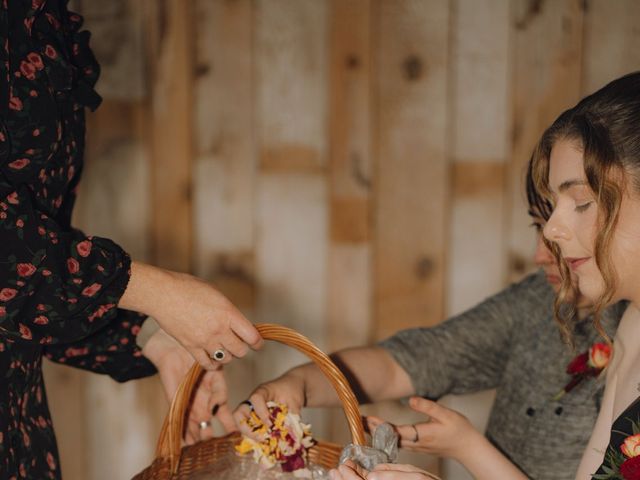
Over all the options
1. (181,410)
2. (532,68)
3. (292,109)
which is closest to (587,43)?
(532,68)

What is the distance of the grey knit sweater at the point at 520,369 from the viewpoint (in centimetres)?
133

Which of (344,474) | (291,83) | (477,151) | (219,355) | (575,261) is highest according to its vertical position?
(291,83)

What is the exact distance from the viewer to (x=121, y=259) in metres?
1.00

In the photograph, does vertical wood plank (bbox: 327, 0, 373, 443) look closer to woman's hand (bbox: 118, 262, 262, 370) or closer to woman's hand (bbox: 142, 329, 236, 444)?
woman's hand (bbox: 142, 329, 236, 444)

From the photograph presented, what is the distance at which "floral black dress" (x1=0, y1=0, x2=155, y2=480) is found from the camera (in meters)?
0.95

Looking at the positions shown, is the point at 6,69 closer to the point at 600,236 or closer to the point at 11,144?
the point at 11,144

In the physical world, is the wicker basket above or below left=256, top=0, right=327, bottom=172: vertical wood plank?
below

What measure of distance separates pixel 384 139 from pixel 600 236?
901mm

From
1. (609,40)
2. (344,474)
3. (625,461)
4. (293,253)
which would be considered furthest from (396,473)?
(609,40)

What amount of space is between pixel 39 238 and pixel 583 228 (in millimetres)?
709

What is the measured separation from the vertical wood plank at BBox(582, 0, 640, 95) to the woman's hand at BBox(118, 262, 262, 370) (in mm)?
1208

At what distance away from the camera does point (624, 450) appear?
3.28 ft

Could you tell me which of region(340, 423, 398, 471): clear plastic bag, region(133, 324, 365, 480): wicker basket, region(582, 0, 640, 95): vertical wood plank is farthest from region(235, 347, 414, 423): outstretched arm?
region(582, 0, 640, 95): vertical wood plank

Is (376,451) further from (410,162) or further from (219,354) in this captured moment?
(410,162)
